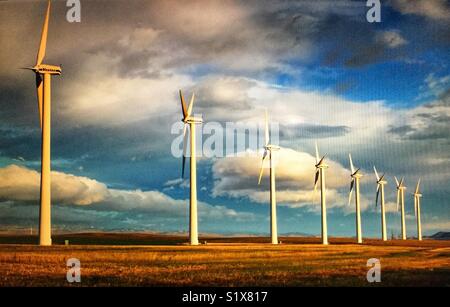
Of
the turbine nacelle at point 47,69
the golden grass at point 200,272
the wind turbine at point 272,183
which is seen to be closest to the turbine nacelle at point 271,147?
the wind turbine at point 272,183

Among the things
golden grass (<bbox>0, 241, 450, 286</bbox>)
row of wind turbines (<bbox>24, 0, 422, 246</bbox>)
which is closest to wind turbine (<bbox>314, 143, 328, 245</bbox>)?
row of wind turbines (<bbox>24, 0, 422, 246</bbox>)

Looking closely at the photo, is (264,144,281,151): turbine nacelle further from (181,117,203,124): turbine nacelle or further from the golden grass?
the golden grass

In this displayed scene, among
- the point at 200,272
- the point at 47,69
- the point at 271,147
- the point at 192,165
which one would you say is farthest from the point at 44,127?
the point at 271,147

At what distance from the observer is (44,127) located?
7556cm

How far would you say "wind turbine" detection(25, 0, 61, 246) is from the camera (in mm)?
74188

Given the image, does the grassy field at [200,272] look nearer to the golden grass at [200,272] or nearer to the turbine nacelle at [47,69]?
the golden grass at [200,272]

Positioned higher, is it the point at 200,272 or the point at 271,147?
the point at 271,147

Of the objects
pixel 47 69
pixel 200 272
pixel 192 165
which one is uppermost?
pixel 47 69

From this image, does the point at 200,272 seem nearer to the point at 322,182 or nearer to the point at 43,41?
the point at 43,41

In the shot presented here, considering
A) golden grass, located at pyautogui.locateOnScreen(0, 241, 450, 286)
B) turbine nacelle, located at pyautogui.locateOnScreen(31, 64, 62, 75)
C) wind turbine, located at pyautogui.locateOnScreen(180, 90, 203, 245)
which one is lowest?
golden grass, located at pyautogui.locateOnScreen(0, 241, 450, 286)
